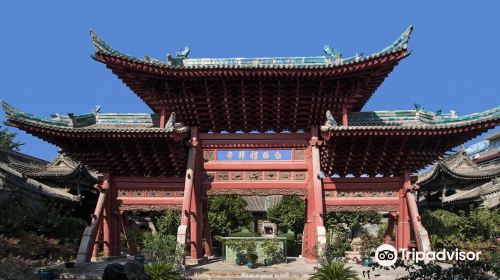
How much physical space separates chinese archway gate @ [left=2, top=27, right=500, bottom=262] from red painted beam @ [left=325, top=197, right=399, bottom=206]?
36 mm

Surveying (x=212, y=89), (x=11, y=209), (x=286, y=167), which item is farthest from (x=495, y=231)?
(x=11, y=209)

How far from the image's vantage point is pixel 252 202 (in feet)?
149

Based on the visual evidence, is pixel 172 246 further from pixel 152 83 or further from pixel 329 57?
pixel 329 57

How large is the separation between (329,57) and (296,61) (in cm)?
116

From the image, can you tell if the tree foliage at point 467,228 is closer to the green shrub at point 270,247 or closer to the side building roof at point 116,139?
the green shrub at point 270,247

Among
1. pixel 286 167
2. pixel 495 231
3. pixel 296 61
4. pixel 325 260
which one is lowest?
pixel 325 260

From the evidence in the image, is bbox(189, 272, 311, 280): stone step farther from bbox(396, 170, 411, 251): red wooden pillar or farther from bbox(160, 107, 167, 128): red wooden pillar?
bbox(160, 107, 167, 128): red wooden pillar

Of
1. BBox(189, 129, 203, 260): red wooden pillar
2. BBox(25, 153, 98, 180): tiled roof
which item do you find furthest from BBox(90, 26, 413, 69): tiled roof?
BBox(25, 153, 98, 180): tiled roof

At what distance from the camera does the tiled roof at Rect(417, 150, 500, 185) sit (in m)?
29.1

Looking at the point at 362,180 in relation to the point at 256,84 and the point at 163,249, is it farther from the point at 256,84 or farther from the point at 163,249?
the point at 163,249

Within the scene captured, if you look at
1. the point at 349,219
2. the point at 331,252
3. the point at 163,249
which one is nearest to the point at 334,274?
the point at 331,252

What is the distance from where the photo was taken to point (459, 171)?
31.5 meters

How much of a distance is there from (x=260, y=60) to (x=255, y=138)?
2816 mm

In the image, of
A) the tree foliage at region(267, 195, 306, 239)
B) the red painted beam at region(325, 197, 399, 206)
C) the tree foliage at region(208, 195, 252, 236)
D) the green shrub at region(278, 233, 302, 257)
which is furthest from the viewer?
the tree foliage at region(267, 195, 306, 239)
